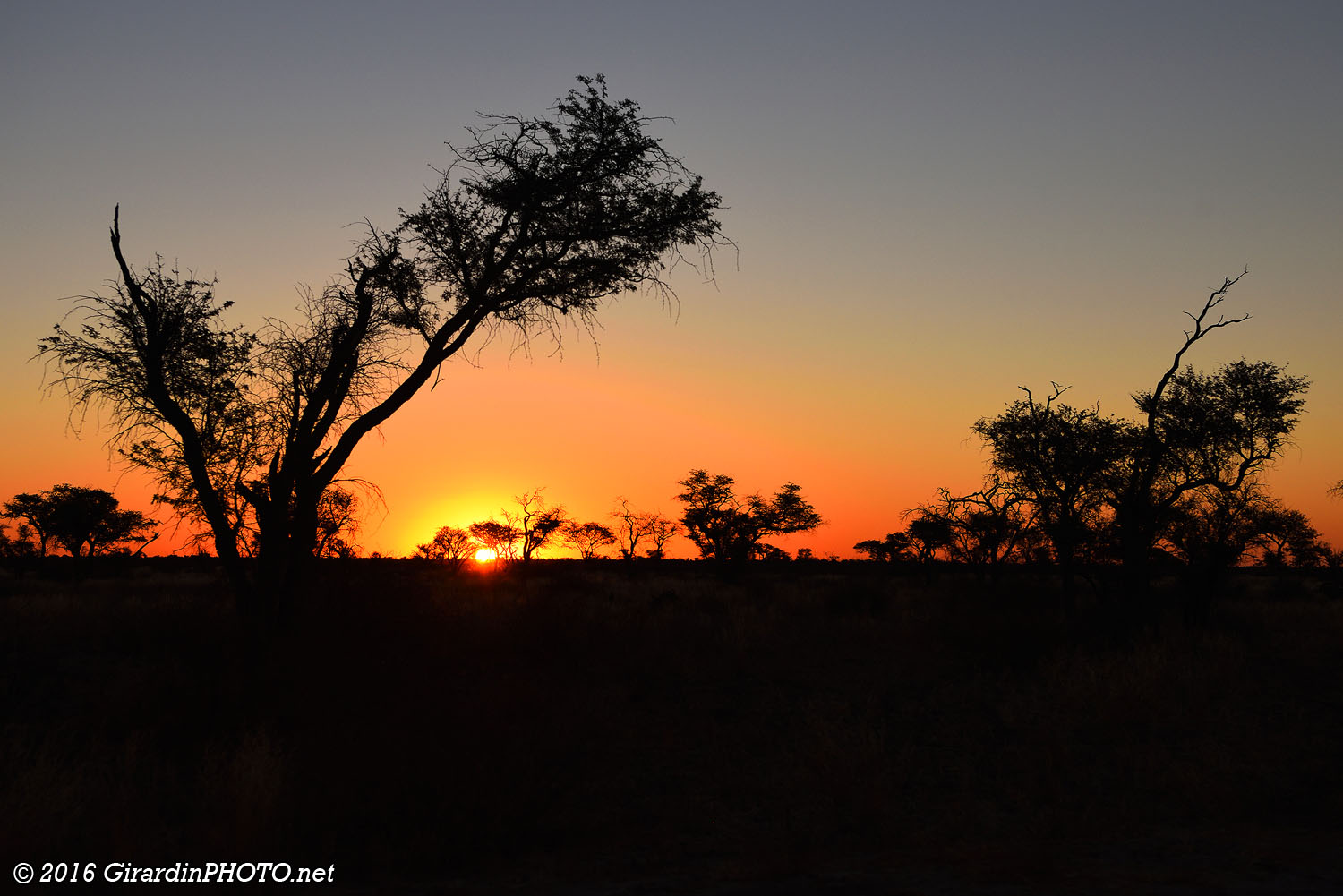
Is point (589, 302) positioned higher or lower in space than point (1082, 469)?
higher

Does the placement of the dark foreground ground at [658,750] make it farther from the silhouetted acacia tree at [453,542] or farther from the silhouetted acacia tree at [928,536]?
the silhouetted acacia tree at [453,542]

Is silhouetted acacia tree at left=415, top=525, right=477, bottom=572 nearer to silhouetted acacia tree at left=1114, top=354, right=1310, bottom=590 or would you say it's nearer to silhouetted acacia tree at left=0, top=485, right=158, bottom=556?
silhouetted acacia tree at left=0, top=485, right=158, bottom=556

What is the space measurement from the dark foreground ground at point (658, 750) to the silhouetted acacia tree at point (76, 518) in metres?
37.5

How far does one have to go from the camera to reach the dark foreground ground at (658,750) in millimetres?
7258

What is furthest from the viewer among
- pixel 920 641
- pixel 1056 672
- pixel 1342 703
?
pixel 920 641

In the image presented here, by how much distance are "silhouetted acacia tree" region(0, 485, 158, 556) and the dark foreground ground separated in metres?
37.5

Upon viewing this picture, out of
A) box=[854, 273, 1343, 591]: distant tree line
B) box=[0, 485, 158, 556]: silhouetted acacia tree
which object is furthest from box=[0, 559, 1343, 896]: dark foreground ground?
box=[0, 485, 158, 556]: silhouetted acacia tree

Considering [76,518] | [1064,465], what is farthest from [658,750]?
[76,518]

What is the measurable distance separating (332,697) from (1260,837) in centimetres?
1052

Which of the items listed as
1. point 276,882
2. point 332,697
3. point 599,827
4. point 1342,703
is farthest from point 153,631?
point 1342,703

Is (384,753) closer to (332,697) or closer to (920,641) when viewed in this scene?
(332,697)

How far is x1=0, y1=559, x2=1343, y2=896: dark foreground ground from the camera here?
7258 millimetres

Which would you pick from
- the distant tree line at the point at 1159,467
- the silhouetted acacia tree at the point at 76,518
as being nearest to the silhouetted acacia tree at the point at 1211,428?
the distant tree line at the point at 1159,467

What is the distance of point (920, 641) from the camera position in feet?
53.0
